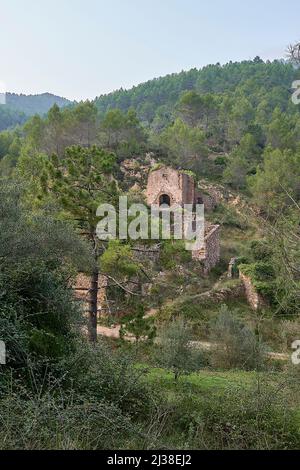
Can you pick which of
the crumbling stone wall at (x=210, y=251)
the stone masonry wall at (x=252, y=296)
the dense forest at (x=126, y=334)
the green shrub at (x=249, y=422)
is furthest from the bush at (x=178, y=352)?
the crumbling stone wall at (x=210, y=251)

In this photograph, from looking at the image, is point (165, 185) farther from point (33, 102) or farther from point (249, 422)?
point (33, 102)

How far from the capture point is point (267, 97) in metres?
66.1

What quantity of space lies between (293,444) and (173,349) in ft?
17.8

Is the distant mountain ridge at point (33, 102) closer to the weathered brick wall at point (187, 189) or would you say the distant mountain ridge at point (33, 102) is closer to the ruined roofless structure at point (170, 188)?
the ruined roofless structure at point (170, 188)

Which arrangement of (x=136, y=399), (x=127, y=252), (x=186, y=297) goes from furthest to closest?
1. (x=186, y=297)
2. (x=127, y=252)
3. (x=136, y=399)

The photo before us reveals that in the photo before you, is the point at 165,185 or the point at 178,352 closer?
the point at 178,352

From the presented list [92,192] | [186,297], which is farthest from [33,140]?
[92,192]

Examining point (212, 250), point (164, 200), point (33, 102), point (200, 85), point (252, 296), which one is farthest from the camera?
point (33, 102)

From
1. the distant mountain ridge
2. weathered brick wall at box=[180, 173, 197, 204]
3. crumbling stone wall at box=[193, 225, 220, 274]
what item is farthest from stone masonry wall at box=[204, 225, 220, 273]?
the distant mountain ridge

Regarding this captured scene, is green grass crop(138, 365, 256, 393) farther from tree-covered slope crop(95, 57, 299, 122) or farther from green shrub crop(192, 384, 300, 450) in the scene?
tree-covered slope crop(95, 57, 299, 122)

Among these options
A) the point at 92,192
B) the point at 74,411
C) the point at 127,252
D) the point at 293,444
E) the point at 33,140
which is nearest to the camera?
the point at 74,411

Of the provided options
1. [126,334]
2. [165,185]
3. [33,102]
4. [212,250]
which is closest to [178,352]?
[126,334]
